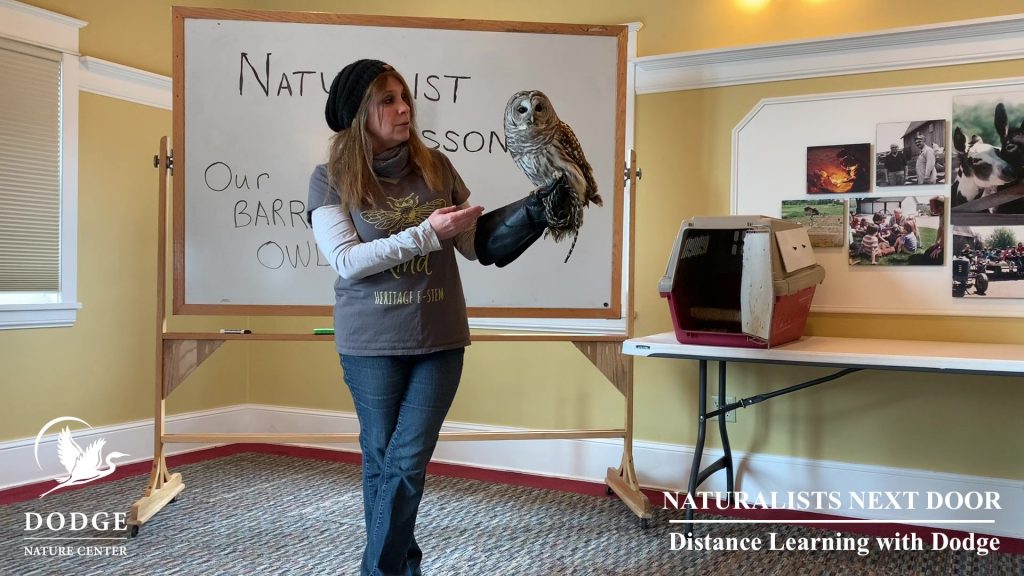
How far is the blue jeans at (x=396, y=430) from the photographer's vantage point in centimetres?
163

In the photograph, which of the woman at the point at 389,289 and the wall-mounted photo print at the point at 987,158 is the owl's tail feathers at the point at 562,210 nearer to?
the woman at the point at 389,289

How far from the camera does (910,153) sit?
8.69ft

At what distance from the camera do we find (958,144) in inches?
102

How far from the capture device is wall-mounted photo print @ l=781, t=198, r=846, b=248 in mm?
2750

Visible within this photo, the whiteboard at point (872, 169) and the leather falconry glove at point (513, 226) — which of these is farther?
the whiteboard at point (872, 169)

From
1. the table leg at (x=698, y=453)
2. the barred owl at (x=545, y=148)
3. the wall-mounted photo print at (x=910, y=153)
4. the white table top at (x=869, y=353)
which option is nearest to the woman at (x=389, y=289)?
the barred owl at (x=545, y=148)

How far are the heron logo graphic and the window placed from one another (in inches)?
17.6

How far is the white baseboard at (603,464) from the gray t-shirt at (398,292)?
158 centimetres

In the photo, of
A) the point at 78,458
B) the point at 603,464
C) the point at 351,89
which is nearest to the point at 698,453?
the point at 603,464

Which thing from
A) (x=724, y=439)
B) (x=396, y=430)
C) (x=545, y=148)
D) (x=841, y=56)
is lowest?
(x=724, y=439)

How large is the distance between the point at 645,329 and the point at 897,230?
101cm

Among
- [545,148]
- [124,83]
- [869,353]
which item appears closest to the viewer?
[545,148]

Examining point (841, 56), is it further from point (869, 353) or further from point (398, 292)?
point (398, 292)

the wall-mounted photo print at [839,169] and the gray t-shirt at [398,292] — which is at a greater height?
the wall-mounted photo print at [839,169]
